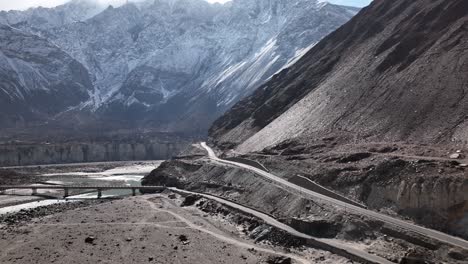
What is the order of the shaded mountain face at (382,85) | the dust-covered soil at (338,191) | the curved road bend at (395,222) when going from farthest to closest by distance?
1. the shaded mountain face at (382,85)
2. the dust-covered soil at (338,191)
3. the curved road bend at (395,222)

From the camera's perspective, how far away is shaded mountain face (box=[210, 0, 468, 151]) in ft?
242

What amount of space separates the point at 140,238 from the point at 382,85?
Result: 50116 millimetres

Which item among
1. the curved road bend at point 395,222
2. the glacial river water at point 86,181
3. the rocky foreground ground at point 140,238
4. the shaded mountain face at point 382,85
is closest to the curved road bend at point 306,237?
the rocky foreground ground at point 140,238

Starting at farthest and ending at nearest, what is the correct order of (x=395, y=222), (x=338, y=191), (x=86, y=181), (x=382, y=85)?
(x=86, y=181) → (x=382, y=85) → (x=338, y=191) → (x=395, y=222)

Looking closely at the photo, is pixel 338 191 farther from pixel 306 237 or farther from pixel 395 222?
pixel 395 222

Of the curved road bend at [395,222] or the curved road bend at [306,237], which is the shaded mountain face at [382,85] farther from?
the curved road bend at [306,237]

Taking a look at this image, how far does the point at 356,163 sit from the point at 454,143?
10.4 m

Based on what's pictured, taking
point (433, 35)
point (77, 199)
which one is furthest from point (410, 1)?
A: point (77, 199)

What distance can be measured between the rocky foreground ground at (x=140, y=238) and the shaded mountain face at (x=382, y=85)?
24314 millimetres

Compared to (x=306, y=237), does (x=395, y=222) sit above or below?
above

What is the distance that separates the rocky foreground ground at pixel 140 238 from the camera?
49.0 m

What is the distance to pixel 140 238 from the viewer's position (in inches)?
2287

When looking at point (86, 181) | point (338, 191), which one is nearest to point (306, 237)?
point (338, 191)

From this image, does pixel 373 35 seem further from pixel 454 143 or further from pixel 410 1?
pixel 454 143
